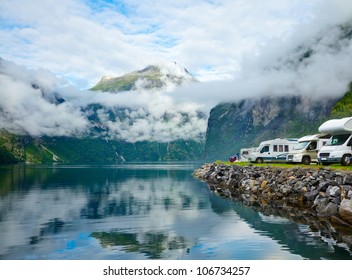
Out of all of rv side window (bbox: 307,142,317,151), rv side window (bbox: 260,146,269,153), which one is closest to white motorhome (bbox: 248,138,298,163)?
rv side window (bbox: 260,146,269,153)

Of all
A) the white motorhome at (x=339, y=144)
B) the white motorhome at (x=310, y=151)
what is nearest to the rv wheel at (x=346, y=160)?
the white motorhome at (x=339, y=144)

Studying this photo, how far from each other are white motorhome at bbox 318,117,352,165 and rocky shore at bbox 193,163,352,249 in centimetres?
310

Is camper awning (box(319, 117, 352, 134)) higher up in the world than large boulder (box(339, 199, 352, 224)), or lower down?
higher up

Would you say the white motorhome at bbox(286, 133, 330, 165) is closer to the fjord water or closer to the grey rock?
the fjord water

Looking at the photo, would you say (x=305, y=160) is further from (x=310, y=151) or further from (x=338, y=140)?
(x=338, y=140)

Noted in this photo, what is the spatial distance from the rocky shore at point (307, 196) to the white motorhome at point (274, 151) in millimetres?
14728

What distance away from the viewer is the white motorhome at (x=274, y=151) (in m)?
64.9

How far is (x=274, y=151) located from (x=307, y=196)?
33383mm

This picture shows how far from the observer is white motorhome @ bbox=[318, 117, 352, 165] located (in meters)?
37.8

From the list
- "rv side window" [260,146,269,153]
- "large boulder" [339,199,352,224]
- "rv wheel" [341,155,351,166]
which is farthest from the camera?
"rv side window" [260,146,269,153]

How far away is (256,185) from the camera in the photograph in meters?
46.8

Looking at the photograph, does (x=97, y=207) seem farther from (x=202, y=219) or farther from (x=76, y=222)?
(x=202, y=219)
